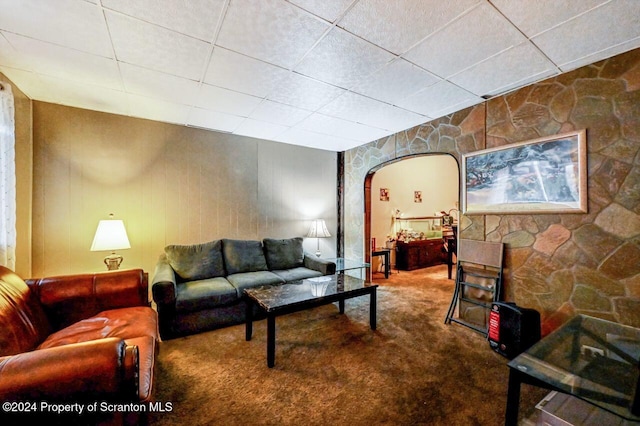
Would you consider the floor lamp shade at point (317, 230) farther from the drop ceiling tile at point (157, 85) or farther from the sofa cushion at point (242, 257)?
the drop ceiling tile at point (157, 85)

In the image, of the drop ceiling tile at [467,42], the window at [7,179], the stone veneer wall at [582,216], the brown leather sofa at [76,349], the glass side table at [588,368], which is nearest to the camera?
the brown leather sofa at [76,349]

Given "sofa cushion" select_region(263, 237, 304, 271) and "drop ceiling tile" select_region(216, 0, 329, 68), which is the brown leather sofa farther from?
"drop ceiling tile" select_region(216, 0, 329, 68)

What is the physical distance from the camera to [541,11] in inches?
62.4

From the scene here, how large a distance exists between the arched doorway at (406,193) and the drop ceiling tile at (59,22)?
371cm

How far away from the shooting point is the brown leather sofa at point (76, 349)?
0.96m

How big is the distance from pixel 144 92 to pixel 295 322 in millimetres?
2983

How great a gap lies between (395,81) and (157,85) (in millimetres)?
2320

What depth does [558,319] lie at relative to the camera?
2301mm

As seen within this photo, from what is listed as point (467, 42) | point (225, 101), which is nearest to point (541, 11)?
point (467, 42)

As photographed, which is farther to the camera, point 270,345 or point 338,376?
point 270,345

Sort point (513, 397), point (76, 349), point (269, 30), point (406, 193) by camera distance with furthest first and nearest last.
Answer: point (406, 193) < point (269, 30) < point (513, 397) < point (76, 349)

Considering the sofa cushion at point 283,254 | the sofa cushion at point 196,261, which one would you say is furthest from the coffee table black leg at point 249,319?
the sofa cushion at point 283,254

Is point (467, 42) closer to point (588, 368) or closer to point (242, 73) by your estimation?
point (242, 73)

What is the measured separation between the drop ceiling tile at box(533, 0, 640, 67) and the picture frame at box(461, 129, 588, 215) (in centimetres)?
65
